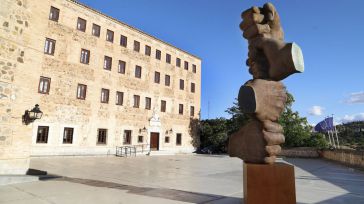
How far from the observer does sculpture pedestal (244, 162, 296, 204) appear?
4.21 metres

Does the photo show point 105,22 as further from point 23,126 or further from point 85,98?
point 23,126

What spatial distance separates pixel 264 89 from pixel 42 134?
19.4 meters

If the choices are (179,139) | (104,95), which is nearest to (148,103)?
(104,95)

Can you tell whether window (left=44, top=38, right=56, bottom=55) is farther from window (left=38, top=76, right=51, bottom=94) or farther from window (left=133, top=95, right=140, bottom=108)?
window (left=133, top=95, right=140, bottom=108)

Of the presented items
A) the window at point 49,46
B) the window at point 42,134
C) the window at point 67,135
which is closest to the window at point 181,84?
the window at point 67,135

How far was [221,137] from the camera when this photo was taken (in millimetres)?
32875

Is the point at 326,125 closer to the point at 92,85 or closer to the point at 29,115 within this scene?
the point at 92,85

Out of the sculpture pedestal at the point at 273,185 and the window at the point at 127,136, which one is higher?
the window at the point at 127,136

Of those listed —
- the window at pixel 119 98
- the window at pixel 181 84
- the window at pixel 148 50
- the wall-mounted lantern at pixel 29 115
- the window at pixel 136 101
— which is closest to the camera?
the wall-mounted lantern at pixel 29 115

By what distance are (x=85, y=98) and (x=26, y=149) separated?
1410cm

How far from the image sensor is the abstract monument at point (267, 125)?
13.7 ft

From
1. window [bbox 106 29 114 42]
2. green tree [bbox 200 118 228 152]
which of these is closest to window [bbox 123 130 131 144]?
window [bbox 106 29 114 42]

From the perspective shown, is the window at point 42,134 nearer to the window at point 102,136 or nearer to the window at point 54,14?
the window at point 102,136

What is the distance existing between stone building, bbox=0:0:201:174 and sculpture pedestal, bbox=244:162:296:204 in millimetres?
7679
